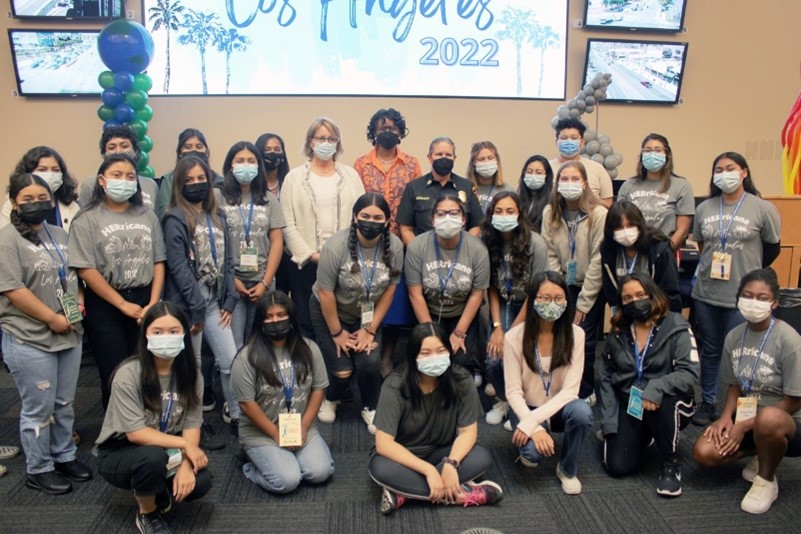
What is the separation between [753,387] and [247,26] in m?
4.51

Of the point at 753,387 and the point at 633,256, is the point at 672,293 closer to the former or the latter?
the point at 633,256

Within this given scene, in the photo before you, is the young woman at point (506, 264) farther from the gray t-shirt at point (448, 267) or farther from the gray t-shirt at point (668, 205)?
the gray t-shirt at point (668, 205)

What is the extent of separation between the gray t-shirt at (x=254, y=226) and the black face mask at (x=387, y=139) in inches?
32.4

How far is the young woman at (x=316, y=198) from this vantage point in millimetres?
3625

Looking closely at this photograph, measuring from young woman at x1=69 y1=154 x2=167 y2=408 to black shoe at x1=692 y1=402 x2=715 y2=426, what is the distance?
2895mm

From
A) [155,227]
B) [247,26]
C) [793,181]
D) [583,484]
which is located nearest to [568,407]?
[583,484]

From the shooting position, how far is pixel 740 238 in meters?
3.36

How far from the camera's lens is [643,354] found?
2957 mm

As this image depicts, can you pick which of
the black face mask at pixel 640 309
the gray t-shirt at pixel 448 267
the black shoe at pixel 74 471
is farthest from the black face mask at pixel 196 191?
the black face mask at pixel 640 309

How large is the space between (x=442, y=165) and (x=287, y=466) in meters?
1.81

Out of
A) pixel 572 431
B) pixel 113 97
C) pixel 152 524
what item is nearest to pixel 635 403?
pixel 572 431

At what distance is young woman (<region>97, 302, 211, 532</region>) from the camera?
8.14 ft

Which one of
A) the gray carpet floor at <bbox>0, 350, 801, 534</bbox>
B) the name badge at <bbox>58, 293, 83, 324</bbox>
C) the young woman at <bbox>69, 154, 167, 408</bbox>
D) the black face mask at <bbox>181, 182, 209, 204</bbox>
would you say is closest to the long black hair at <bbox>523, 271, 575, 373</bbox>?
the gray carpet floor at <bbox>0, 350, 801, 534</bbox>

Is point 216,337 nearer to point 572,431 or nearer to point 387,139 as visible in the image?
point 387,139
